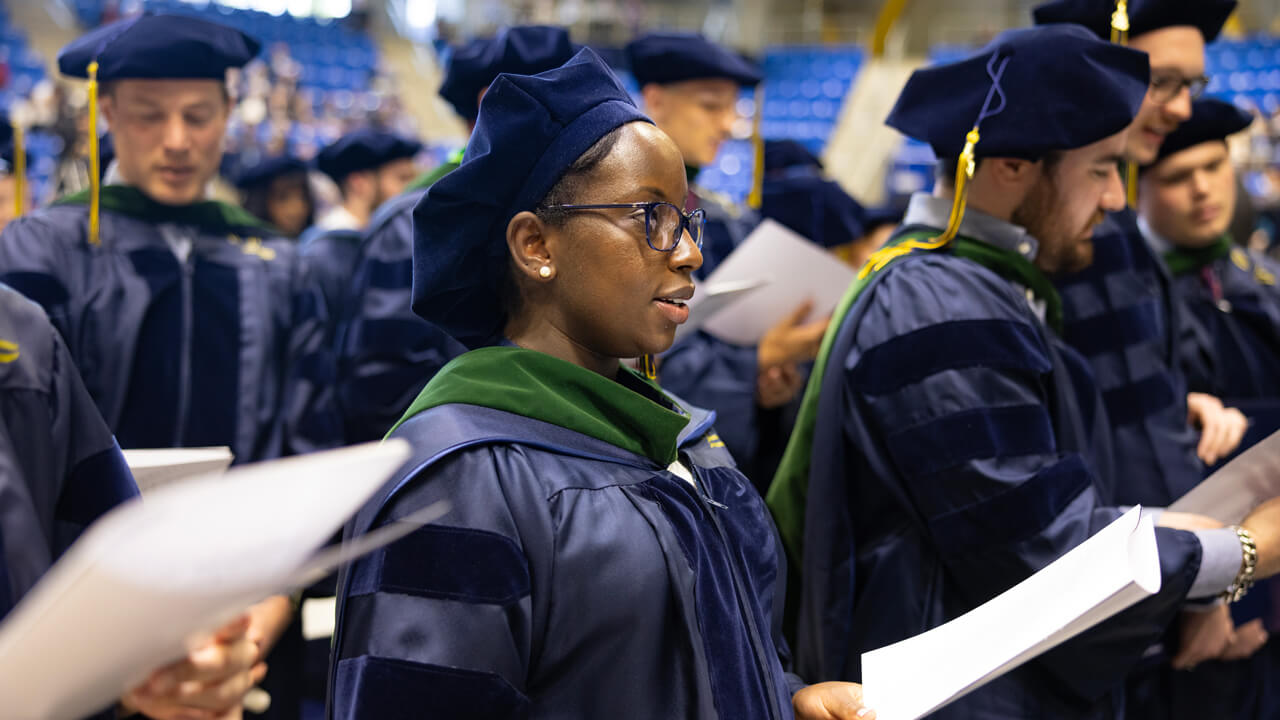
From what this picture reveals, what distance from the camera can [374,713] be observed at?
4.16 feet

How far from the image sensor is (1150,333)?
2727 mm

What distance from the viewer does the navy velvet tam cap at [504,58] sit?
340cm

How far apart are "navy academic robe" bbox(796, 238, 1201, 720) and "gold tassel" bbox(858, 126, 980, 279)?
0.15 ft

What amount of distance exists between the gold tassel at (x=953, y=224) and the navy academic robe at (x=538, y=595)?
103cm

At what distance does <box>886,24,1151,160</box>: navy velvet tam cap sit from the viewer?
7.07 ft

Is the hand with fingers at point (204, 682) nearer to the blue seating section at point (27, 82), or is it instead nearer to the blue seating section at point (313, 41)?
the blue seating section at point (27, 82)

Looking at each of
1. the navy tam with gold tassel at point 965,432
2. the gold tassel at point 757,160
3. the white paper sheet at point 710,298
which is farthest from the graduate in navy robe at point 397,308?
the navy tam with gold tassel at point 965,432

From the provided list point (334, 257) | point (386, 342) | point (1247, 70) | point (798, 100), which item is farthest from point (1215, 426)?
point (798, 100)

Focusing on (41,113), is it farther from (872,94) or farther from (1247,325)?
(1247,325)

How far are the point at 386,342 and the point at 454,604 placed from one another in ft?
7.50

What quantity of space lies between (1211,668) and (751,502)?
192 cm

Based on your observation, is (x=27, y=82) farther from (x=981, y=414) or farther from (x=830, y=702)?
(x=830, y=702)

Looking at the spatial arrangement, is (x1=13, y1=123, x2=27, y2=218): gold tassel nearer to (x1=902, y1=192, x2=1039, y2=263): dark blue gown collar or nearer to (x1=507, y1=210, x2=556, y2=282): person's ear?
(x1=507, y1=210, x2=556, y2=282): person's ear

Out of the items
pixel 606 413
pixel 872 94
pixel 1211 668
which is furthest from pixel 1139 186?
pixel 872 94
